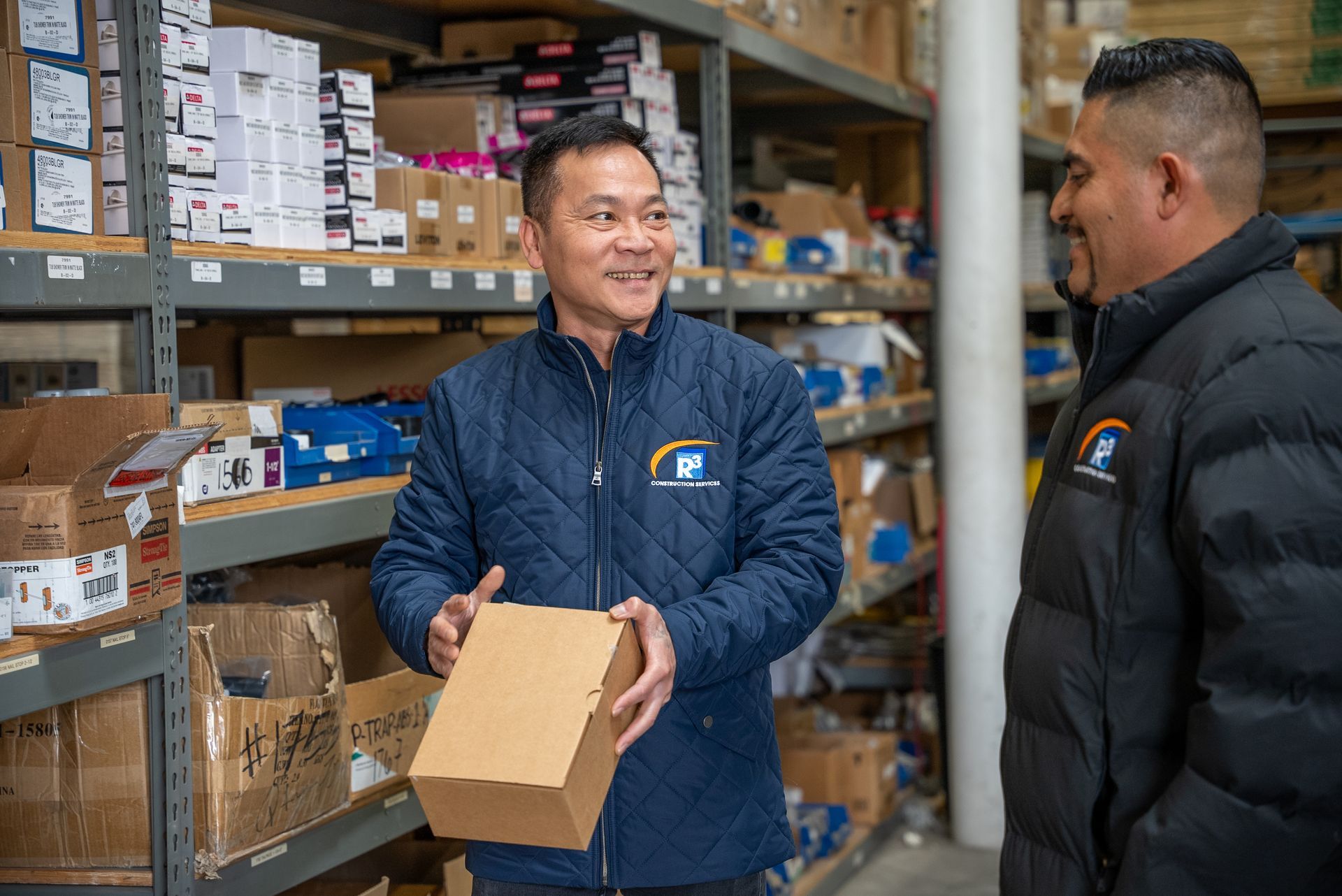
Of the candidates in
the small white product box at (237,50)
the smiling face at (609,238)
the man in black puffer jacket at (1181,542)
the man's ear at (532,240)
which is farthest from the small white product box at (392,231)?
the man in black puffer jacket at (1181,542)

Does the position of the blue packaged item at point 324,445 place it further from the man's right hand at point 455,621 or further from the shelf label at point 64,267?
the man's right hand at point 455,621

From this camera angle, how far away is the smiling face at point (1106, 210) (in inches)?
61.1

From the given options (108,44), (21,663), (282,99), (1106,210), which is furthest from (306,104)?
(1106,210)

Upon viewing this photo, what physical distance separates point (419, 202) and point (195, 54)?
61 centimetres

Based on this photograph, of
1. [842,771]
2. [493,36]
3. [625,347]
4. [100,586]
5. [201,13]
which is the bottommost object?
[842,771]

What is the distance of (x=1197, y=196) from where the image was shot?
1.51m

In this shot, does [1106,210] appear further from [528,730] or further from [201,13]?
[201,13]

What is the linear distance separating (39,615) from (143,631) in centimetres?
21

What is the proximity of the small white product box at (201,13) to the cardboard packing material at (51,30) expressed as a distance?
18 centimetres

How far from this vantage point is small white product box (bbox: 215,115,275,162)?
2344 millimetres

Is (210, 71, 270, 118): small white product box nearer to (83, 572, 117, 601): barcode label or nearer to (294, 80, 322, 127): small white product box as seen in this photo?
(294, 80, 322, 127): small white product box

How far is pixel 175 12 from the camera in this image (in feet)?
7.02

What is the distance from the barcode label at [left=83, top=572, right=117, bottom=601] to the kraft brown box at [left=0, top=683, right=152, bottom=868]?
0.77 feet

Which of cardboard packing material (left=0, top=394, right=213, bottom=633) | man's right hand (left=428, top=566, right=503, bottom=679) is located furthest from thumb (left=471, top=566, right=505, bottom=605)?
cardboard packing material (left=0, top=394, right=213, bottom=633)
